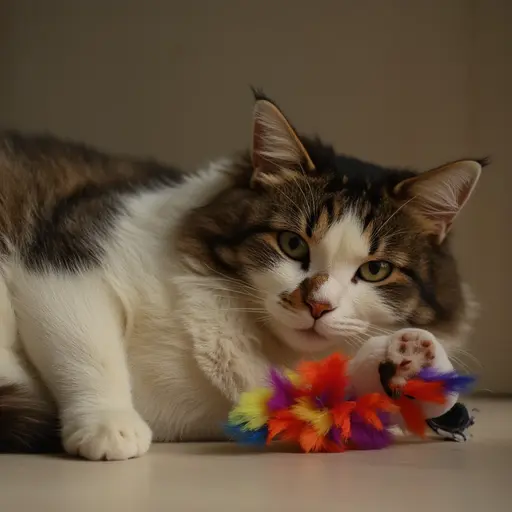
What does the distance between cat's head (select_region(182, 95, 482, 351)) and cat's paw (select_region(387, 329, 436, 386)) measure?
101 millimetres

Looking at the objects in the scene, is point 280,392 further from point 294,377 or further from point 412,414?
point 412,414

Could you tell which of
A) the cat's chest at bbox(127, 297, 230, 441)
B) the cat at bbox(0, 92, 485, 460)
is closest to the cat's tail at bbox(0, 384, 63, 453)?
the cat at bbox(0, 92, 485, 460)

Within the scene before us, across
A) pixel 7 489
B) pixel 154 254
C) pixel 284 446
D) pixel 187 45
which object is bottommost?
pixel 284 446

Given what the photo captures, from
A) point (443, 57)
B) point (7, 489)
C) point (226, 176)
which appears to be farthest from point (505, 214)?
point (7, 489)

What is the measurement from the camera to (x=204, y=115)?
2111 millimetres

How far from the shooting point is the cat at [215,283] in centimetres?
127

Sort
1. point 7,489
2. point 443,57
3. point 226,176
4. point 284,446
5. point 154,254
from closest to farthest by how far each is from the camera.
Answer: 1. point 7,489
2. point 284,446
3. point 154,254
4. point 226,176
5. point 443,57

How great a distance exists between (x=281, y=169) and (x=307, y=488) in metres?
0.65

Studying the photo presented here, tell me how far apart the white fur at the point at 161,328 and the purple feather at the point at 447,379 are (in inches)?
5.9

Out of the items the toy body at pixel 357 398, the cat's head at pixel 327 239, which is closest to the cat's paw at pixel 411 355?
the toy body at pixel 357 398

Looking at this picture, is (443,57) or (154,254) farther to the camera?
(443,57)

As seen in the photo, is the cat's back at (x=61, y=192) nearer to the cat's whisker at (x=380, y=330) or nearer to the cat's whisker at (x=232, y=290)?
the cat's whisker at (x=232, y=290)

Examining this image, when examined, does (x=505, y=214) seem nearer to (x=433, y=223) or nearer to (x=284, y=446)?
(x=433, y=223)

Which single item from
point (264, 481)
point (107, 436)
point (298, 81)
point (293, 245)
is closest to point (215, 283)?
point (293, 245)
